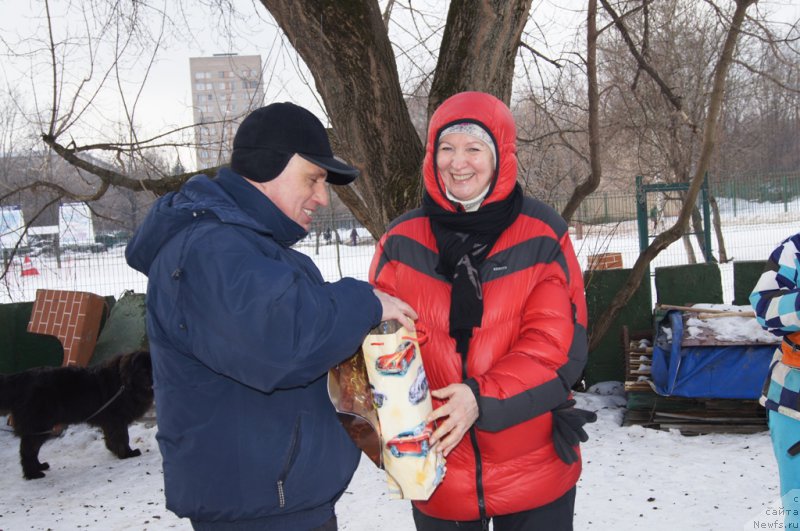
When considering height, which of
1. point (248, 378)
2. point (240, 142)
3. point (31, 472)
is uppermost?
point (240, 142)

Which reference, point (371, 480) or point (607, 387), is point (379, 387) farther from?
point (607, 387)

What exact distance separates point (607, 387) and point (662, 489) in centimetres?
256

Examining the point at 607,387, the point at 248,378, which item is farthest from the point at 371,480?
the point at 248,378

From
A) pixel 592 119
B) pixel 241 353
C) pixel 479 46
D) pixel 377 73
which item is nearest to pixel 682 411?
pixel 592 119

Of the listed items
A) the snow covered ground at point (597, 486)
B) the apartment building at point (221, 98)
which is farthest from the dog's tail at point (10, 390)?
the apartment building at point (221, 98)

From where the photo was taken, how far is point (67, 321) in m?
8.33

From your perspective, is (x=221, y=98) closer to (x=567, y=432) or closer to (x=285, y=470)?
(x=567, y=432)

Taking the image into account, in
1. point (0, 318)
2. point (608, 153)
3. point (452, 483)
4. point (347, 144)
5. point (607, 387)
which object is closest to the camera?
point (452, 483)

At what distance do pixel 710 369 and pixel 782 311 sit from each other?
3327 millimetres

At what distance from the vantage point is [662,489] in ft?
15.9

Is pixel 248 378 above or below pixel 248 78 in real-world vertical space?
below

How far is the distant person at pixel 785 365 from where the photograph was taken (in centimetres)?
280

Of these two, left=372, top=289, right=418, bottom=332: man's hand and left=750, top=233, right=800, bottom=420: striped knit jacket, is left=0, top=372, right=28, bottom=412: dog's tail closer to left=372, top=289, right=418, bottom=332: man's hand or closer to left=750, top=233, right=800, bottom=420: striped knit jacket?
left=372, top=289, right=418, bottom=332: man's hand

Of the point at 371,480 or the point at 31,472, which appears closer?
the point at 371,480
